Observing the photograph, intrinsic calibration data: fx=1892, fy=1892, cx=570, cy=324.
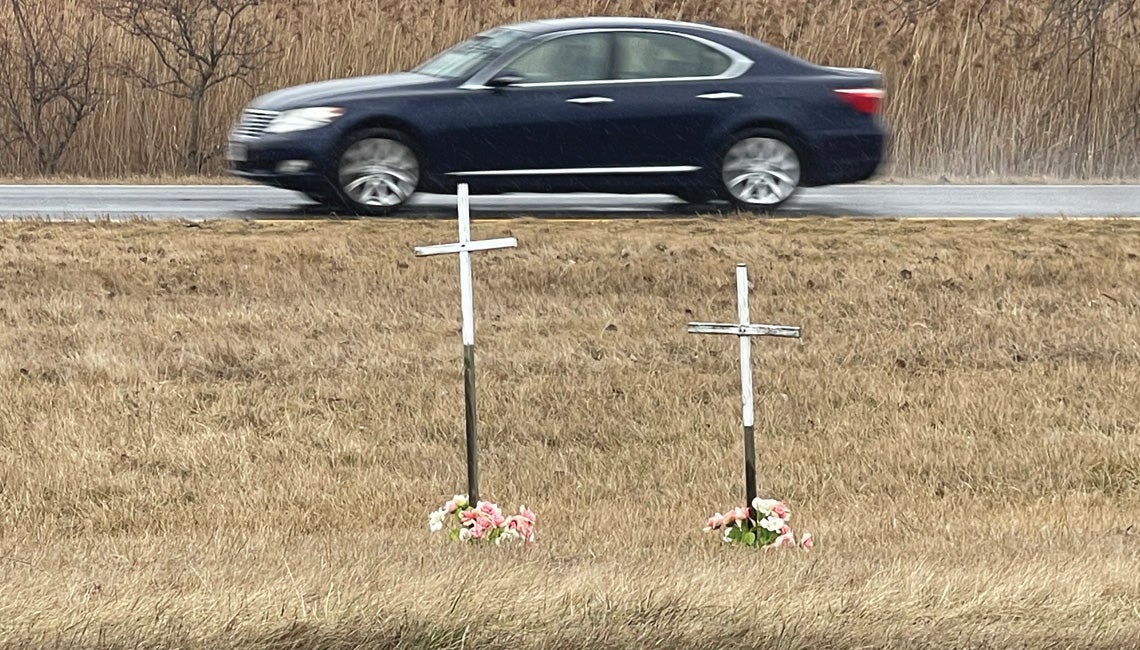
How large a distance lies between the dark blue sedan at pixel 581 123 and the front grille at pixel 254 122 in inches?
0.5

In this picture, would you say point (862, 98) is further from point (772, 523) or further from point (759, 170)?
point (772, 523)

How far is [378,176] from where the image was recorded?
1402 cm

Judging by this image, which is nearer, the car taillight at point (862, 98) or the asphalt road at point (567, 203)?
the car taillight at point (862, 98)

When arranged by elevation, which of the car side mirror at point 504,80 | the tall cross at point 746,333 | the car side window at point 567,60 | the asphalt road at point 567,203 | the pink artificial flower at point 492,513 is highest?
the car side window at point 567,60

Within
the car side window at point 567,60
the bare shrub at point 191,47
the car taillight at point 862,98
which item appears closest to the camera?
the car side window at point 567,60

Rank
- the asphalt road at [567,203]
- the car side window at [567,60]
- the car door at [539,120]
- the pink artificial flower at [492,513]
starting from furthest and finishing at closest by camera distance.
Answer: the asphalt road at [567,203] < the car side window at [567,60] < the car door at [539,120] < the pink artificial flower at [492,513]

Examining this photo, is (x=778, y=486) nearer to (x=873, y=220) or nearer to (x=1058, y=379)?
(x=1058, y=379)

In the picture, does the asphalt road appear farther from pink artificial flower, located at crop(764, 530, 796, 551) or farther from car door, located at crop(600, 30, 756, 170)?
pink artificial flower, located at crop(764, 530, 796, 551)

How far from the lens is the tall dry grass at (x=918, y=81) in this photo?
20.3 m

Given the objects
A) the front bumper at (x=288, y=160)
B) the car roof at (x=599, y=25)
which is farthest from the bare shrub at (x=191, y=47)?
the car roof at (x=599, y=25)

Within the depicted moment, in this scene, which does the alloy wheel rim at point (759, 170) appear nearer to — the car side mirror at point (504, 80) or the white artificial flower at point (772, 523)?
the car side mirror at point (504, 80)

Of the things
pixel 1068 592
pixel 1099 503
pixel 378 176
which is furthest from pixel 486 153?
pixel 1068 592

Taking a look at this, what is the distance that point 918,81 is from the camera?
20703mm

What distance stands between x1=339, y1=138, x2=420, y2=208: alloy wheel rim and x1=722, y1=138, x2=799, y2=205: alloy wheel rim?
2410mm
